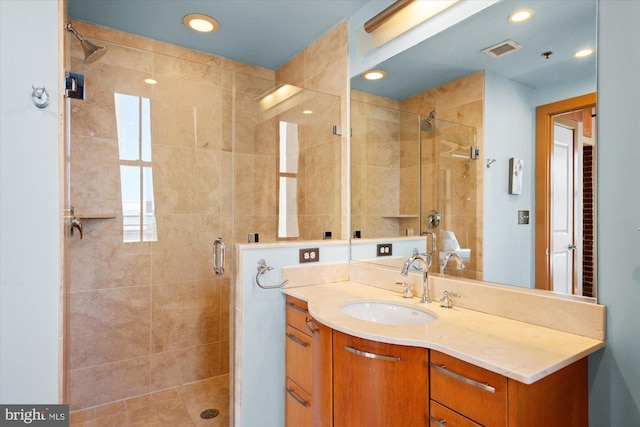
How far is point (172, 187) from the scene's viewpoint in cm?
213

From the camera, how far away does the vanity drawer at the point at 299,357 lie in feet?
5.63

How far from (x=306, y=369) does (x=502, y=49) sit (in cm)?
176

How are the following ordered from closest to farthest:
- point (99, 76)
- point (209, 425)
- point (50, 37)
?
point (50, 37)
point (99, 76)
point (209, 425)

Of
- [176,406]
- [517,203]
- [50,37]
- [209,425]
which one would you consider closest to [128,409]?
[176,406]

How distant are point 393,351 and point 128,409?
6.43ft

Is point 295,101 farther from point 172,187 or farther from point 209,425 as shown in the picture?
point 209,425

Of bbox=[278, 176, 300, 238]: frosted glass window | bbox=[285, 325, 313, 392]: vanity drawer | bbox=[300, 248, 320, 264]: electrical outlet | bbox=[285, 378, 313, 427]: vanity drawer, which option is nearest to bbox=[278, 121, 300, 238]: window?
bbox=[278, 176, 300, 238]: frosted glass window

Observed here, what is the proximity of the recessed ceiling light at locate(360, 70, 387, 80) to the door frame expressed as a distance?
0.96 m

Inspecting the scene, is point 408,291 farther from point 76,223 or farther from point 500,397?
point 76,223

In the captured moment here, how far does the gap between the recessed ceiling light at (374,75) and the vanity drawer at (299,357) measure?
1.58m

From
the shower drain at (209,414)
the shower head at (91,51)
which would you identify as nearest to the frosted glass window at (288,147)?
the shower head at (91,51)

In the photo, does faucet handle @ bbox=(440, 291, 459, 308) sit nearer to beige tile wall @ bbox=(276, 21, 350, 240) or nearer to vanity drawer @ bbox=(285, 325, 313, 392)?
vanity drawer @ bbox=(285, 325, 313, 392)

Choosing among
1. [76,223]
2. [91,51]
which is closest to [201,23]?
[91,51]

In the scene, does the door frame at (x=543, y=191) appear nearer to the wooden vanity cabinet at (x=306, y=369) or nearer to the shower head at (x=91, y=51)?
the wooden vanity cabinet at (x=306, y=369)
